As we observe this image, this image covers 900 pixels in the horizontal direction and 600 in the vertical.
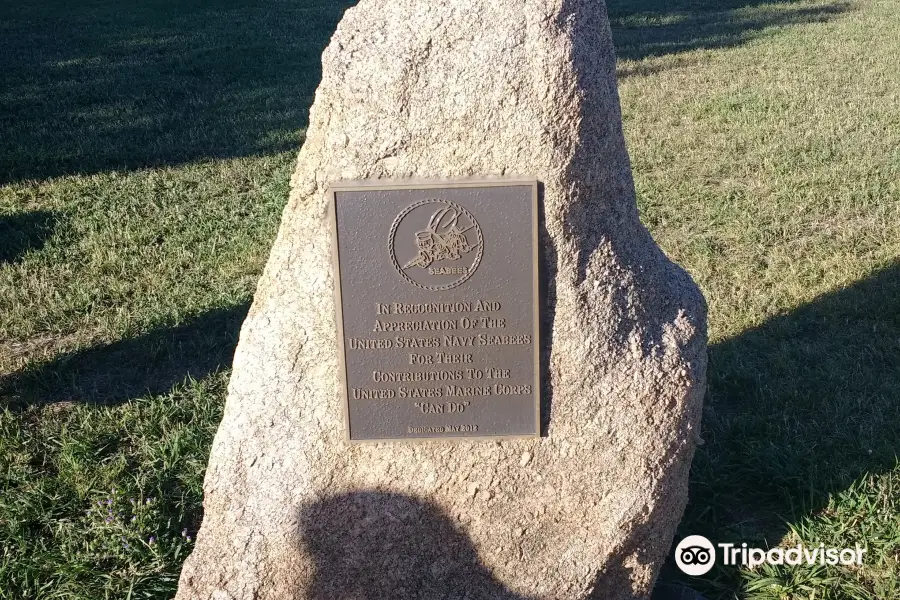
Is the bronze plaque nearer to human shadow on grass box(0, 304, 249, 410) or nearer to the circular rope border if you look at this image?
the circular rope border

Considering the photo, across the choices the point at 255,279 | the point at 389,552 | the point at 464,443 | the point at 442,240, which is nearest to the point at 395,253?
the point at 442,240

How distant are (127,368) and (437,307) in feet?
8.21

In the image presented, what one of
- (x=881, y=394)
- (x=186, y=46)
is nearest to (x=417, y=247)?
(x=881, y=394)

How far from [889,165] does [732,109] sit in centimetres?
225

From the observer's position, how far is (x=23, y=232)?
6340 millimetres

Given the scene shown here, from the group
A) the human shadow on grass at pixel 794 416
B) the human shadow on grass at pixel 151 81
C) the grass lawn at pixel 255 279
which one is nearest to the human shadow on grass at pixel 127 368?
the grass lawn at pixel 255 279

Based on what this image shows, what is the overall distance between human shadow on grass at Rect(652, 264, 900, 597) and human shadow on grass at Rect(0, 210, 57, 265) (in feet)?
15.3

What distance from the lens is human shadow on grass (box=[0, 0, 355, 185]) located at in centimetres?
843

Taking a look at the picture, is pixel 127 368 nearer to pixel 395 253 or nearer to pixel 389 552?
pixel 389 552

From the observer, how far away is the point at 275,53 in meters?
12.6

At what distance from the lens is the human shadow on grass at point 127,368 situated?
14.5ft

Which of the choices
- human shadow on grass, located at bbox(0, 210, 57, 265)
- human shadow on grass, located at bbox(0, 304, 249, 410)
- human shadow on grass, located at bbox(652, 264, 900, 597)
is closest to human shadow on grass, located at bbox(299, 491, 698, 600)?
human shadow on grass, located at bbox(652, 264, 900, 597)

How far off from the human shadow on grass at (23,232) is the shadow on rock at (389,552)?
13.4ft

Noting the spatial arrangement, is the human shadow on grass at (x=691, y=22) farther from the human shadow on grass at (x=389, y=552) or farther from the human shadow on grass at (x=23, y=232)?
the human shadow on grass at (x=389, y=552)
